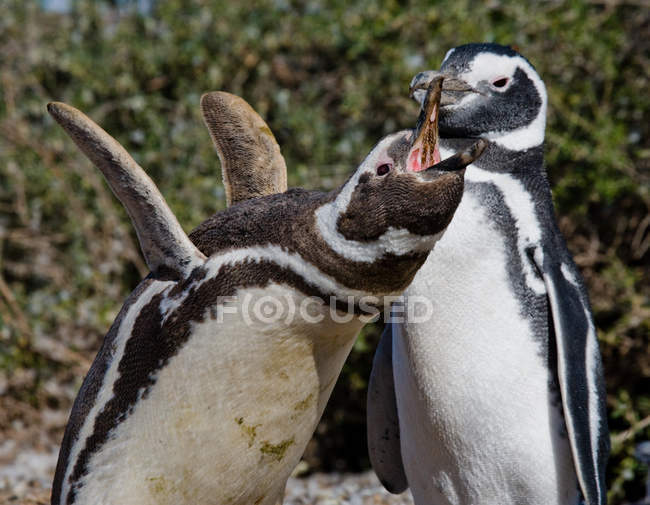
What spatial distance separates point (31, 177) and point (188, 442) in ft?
7.60

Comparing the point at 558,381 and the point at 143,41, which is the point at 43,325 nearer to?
the point at 143,41

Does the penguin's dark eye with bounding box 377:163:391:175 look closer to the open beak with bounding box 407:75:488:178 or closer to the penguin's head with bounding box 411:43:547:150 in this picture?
the open beak with bounding box 407:75:488:178

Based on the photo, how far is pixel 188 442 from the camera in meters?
0.90

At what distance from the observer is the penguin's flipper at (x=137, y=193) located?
90 cm

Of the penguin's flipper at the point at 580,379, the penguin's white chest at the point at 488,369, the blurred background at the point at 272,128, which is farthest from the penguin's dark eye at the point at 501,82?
the blurred background at the point at 272,128

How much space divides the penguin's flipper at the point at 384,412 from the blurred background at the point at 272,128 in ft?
3.13

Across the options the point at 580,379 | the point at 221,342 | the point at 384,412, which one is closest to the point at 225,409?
the point at 221,342

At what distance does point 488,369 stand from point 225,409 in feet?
1.77

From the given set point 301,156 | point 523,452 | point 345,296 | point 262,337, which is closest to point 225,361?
point 262,337

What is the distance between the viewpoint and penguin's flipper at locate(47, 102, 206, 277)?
90cm

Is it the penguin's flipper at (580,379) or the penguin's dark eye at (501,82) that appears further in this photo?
the penguin's dark eye at (501,82)

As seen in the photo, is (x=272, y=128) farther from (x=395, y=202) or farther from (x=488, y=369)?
(x=395, y=202)

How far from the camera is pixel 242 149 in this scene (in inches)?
45.8

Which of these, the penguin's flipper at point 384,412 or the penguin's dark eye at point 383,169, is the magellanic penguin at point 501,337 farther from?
the penguin's dark eye at point 383,169
